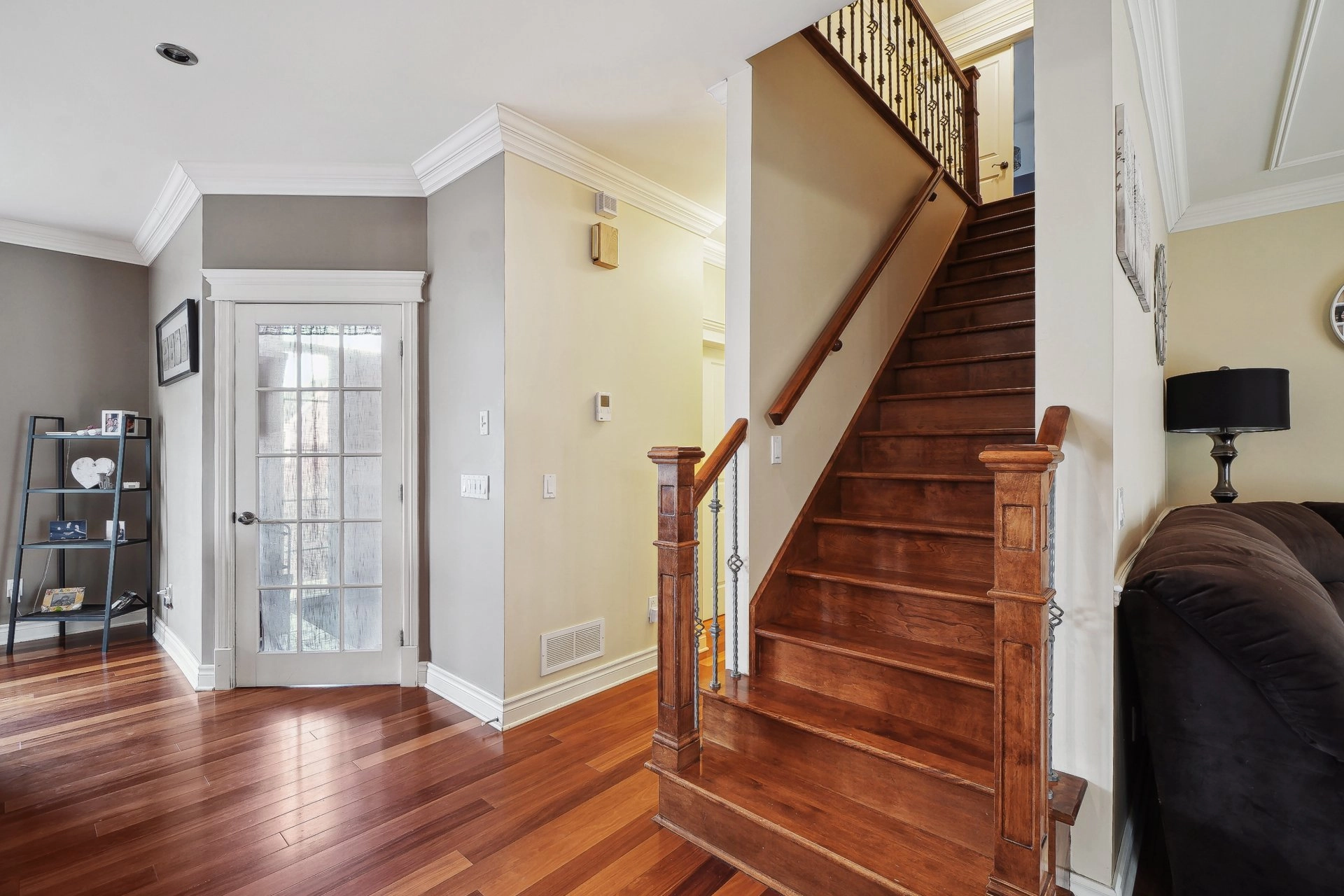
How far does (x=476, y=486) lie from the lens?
2965 millimetres

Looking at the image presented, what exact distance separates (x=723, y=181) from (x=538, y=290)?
50.4 inches

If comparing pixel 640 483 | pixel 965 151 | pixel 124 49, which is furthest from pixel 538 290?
pixel 965 151

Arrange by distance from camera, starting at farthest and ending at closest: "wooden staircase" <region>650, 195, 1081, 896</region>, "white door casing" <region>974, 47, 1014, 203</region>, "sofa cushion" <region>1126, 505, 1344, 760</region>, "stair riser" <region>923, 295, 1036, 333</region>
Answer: "white door casing" <region>974, 47, 1014, 203</region> → "stair riser" <region>923, 295, 1036, 333</region> → "wooden staircase" <region>650, 195, 1081, 896</region> → "sofa cushion" <region>1126, 505, 1344, 760</region>

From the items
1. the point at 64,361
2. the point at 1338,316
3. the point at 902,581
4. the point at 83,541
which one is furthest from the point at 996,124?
the point at 83,541

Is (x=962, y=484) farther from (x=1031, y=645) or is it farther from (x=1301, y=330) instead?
(x=1301, y=330)

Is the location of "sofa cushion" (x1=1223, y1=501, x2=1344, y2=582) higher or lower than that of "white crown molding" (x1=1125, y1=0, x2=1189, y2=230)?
lower

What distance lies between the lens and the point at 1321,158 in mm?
3023

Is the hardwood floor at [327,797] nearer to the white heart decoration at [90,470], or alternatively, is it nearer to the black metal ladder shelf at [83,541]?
the black metal ladder shelf at [83,541]

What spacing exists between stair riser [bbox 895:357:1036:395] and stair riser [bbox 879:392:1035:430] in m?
0.08

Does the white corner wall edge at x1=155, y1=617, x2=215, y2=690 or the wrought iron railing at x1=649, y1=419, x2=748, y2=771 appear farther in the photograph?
the white corner wall edge at x1=155, y1=617, x2=215, y2=690

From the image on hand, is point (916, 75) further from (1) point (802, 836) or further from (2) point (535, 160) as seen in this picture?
(1) point (802, 836)

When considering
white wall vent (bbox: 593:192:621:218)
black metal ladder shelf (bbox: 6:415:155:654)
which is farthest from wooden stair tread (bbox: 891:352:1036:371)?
black metal ladder shelf (bbox: 6:415:155:654)

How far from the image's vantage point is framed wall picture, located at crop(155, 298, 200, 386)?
3432 millimetres

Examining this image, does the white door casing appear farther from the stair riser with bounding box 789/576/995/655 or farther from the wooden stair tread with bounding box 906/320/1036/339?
the stair riser with bounding box 789/576/995/655
